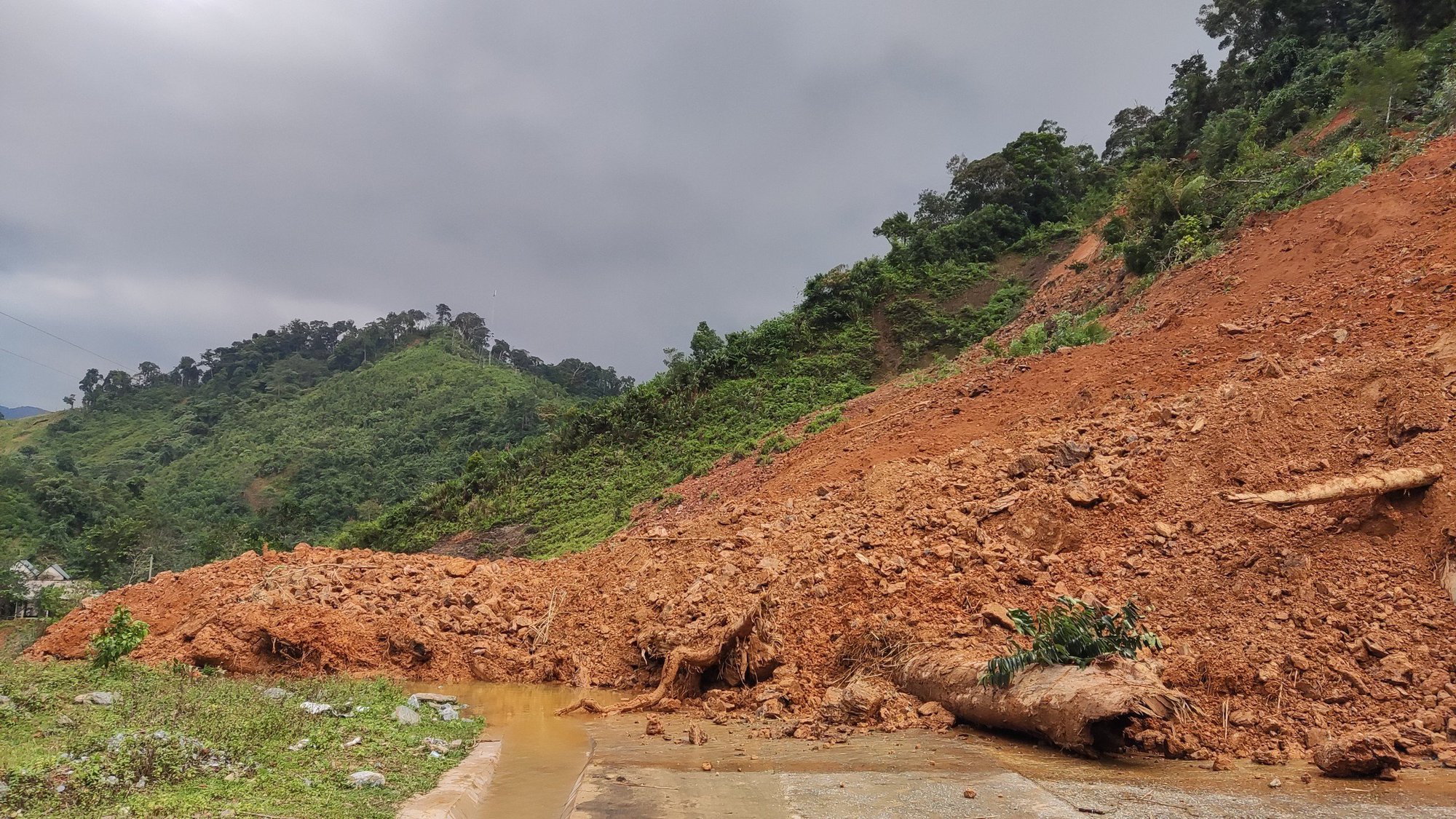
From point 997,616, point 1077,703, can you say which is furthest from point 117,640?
point 1077,703

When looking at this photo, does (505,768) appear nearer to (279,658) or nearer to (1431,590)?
(279,658)

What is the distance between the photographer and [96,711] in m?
5.77

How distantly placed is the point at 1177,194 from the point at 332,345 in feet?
248

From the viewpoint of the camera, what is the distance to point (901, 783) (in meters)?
4.46

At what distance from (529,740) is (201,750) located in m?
2.56

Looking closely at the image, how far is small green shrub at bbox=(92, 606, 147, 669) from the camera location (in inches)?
316

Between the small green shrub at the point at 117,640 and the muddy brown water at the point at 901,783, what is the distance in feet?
16.5

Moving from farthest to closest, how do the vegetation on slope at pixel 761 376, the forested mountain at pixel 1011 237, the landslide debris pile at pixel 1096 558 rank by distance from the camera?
the vegetation on slope at pixel 761 376 < the forested mountain at pixel 1011 237 < the landslide debris pile at pixel 1096 558

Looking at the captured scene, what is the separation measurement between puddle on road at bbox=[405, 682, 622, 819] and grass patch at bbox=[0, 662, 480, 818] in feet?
1.35

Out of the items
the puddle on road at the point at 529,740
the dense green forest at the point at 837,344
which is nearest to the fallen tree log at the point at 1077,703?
the puddle on road at the point at 529,740

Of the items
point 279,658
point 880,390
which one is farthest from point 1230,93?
point 279,658

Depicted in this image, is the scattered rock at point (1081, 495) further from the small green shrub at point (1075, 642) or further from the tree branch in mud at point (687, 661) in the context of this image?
the tree branch in mud at point (687, 661)

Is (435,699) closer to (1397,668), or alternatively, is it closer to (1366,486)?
(1397,668)

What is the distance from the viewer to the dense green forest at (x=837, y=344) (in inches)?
638
